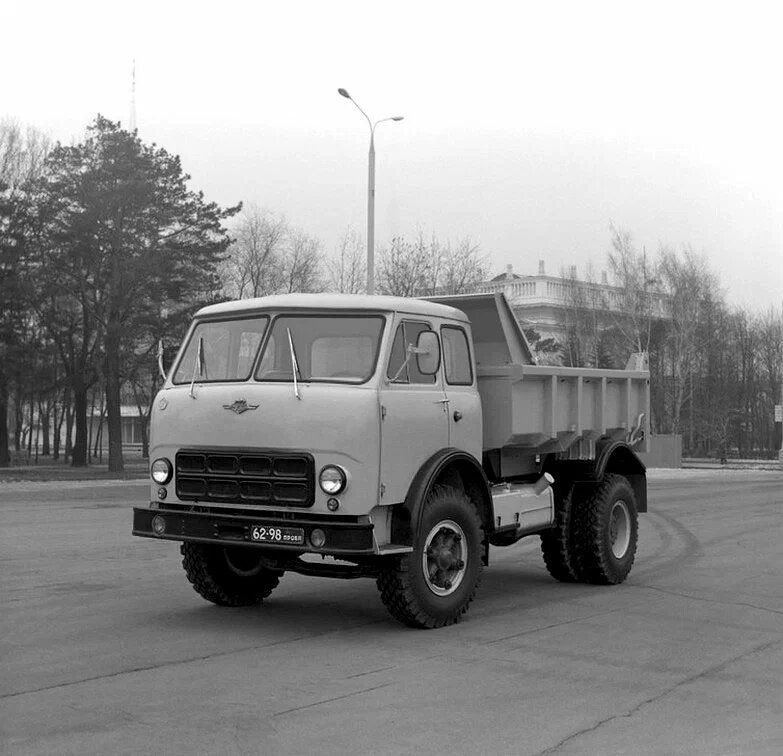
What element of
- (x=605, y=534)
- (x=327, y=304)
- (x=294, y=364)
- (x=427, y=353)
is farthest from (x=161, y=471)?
(x=605, y=534)

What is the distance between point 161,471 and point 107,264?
1352 inches

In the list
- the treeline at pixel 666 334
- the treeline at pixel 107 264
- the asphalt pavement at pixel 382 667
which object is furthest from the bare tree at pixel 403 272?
the asphalt pavement at pixel 382 667

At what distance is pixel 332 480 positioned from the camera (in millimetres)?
8289

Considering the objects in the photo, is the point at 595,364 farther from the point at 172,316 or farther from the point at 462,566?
the point at 462,566

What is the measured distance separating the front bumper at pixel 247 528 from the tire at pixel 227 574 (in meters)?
0.64

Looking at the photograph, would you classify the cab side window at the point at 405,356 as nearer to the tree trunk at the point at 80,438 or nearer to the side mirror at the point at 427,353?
the side mirror at the point at 427,353

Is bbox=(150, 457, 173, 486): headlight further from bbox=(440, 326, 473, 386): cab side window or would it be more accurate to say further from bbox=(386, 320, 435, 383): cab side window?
bbox=(440, 326, 473, 386): cab side window

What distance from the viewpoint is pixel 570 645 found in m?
8.30

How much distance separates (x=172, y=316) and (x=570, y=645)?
3457cm

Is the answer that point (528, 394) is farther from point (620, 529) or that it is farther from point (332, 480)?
point (332, 480)

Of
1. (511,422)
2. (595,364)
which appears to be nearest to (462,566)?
(511,422)

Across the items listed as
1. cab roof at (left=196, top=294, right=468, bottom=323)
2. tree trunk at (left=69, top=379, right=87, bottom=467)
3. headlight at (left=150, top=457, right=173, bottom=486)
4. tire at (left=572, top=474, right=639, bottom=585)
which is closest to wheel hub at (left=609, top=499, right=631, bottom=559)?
tire at (left=572, top=474, right=639, bottom=585)

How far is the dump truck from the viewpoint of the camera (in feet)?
27.4

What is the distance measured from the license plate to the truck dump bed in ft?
7.85
